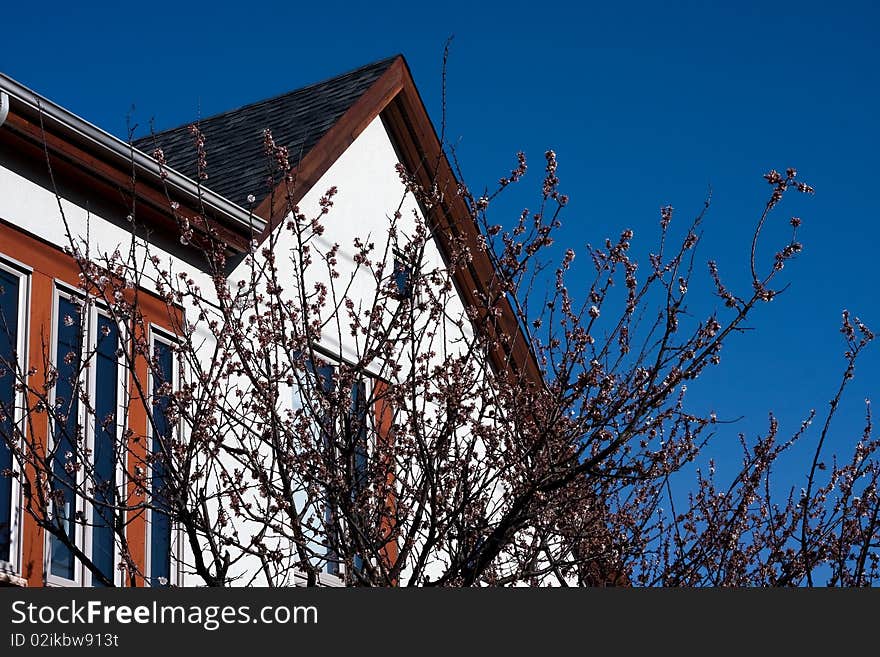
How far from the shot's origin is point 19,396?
25.8ft

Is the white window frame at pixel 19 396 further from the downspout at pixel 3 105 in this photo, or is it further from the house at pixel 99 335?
the downspout at pixel 3 105

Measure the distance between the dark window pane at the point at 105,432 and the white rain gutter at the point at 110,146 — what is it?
1.07 m

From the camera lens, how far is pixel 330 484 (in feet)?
24.3

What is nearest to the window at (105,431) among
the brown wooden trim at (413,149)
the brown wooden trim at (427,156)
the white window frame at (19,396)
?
the white window frame at (19,396)

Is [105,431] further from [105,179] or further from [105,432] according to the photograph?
[105,179]

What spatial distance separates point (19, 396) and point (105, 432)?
1.87ft

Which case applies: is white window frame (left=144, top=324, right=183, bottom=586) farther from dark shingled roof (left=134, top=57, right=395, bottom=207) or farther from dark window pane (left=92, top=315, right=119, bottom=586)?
dark shingled roof (left=134, top=57, right=395, bottom=207)

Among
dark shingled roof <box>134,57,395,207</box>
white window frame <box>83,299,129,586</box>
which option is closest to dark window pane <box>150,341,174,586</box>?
white window frame <box>83,299,129,586</box>

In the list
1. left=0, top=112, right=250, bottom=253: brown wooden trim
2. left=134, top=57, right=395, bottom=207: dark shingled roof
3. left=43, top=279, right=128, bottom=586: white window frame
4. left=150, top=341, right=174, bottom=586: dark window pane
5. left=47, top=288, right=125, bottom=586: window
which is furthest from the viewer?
left=134, top=57, right=395, bottom=207: dark shingled roof

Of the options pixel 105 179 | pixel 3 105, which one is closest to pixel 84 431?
pixel 105 179

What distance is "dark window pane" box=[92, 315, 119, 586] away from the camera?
8.12 m

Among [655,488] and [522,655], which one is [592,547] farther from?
[522,655]

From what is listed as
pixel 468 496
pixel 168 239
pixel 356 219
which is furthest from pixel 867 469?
pixel 168 239

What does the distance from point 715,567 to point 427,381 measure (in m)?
3.22
